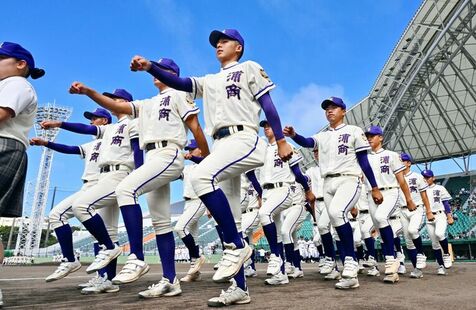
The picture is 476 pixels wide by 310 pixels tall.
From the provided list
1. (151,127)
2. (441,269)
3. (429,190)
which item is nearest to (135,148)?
(151,127)

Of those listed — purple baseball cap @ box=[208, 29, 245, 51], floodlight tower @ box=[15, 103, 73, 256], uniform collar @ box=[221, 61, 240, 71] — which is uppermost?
floodlight tower @ box=[15, 103, 73, 256]

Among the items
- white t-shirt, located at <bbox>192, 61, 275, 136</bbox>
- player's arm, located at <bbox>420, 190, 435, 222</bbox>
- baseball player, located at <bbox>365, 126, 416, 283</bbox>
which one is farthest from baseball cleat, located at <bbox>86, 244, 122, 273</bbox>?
player's arm, located at <bbox>420, 190, 435, 222</bbox>

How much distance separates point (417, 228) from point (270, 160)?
3.29 meters

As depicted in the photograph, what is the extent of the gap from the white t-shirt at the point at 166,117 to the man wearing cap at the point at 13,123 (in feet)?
3.57

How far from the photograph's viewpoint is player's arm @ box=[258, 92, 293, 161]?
3.14m

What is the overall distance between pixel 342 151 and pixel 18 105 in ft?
12.1

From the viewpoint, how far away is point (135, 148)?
443 centimetres

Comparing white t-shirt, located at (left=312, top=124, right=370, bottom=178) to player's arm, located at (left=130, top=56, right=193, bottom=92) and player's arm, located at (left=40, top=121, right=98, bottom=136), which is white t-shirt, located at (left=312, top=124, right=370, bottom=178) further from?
player's arm, located at (left=40, top=121, right=98, bottom=136)

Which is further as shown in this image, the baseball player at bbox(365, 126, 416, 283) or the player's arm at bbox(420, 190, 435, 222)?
the player's arm at bbox(420, 190, 435, 222)

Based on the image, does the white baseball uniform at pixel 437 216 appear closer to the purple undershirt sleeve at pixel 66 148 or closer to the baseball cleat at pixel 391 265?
the baseball cleat at pixel 391 265

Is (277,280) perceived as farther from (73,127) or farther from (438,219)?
(438,219)

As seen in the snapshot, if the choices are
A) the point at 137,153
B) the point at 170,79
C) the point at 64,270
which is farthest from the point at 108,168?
the point at 170,79

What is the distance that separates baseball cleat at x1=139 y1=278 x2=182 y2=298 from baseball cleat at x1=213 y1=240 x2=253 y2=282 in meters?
0.93

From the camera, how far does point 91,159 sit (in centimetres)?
546
